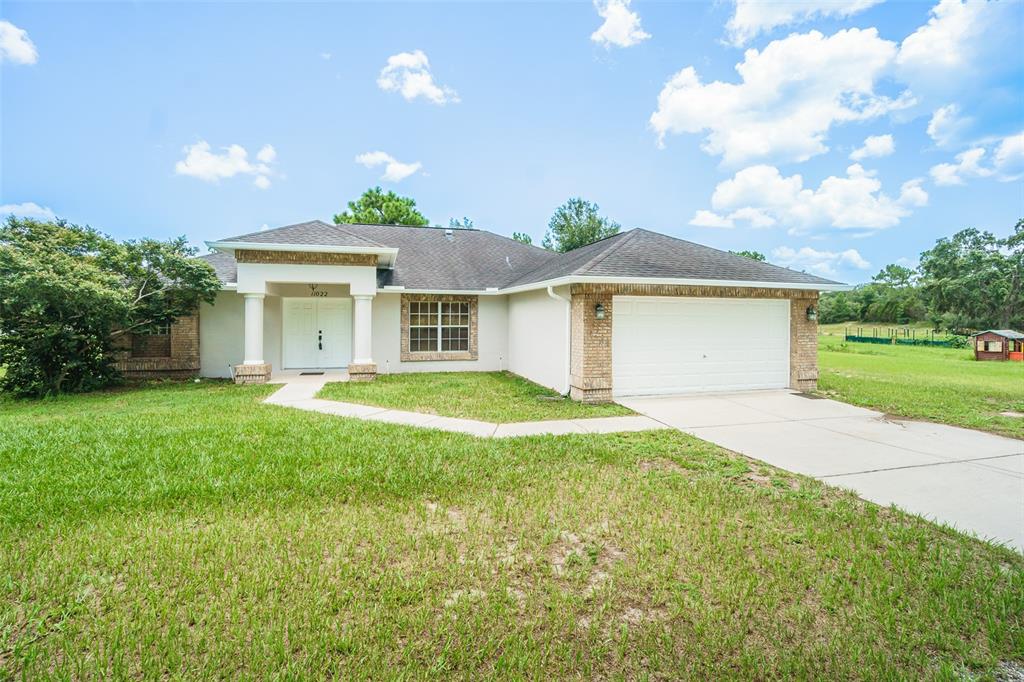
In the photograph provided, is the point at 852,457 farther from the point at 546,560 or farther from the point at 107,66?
the point at 107,66

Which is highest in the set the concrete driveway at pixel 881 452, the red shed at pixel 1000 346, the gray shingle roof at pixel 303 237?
the gray shingle roof at pixel 303 237

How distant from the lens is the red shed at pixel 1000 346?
21.3 m

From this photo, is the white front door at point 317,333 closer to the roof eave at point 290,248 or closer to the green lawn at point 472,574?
the roof eave at point 290,248

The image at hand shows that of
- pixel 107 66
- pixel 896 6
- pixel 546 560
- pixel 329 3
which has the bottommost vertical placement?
pixel 546 560

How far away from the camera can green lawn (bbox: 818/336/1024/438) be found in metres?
8.04

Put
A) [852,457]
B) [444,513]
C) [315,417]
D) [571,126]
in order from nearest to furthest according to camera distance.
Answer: [444,513], [852,457], [315,417], [571,126]

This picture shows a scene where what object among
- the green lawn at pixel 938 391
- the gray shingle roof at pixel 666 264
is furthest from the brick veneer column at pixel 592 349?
the green lawn at pixel 938 391

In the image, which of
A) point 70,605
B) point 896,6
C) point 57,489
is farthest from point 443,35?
point 70,605

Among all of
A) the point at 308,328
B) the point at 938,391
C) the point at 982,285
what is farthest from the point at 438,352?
the point at 982,285

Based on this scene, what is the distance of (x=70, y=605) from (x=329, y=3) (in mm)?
16006

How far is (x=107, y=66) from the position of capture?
1307 cm

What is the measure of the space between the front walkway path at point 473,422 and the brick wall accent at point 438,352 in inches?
186

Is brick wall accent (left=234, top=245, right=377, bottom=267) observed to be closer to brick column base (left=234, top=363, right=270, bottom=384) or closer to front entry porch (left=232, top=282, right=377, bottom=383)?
front entry porch (left=232, top=282, right=377, bottom=383)

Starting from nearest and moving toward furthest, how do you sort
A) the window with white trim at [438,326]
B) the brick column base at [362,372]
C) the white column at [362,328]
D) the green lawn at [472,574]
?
the green lawn at [472,574] → the brick column base at [362,372] → the white column at [362,328] → the window with white trim at [438,326]
